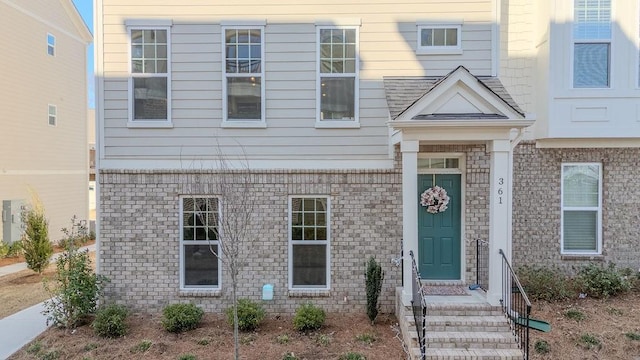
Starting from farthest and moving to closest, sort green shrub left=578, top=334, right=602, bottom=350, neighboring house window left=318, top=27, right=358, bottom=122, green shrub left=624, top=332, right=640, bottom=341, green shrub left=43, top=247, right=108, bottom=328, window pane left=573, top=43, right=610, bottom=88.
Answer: window pane left=573, top=43, right=610, bottom=88 → neighboring house window left=318, top=27, right=358, bottom=122 → green shrub left=43, top=247, right=108, bottom=328 → green shrub left=624, top=332, right=640, bottom=341 → green shrub left=578, top=334, right=602, bottom=350

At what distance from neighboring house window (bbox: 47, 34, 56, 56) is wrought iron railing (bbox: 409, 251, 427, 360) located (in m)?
16.4

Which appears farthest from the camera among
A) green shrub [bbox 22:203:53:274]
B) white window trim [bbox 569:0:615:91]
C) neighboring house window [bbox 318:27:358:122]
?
green shrub [bbox 22:203:53:274]

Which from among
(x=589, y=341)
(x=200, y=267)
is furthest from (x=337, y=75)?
(x=589, y=341)

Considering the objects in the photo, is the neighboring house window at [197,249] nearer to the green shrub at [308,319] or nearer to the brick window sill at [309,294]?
the brick window sill at [309,294]

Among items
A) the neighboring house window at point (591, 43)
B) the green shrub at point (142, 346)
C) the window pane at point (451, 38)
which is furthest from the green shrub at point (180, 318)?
the neighboring house window at point (591, 43)

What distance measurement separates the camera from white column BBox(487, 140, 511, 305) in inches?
249

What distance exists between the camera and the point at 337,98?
7598 millimetres

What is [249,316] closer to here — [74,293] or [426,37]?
[74,293]

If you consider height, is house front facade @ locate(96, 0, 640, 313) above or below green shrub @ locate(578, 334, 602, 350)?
above

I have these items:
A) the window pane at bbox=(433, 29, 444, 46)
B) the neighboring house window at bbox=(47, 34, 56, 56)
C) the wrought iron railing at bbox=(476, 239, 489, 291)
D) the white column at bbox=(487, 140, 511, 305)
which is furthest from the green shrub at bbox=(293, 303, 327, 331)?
the neighboring house window at bbox=(47, 34, 56, 56)

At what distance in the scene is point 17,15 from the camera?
548 inches

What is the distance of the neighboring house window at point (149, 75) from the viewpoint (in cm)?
757

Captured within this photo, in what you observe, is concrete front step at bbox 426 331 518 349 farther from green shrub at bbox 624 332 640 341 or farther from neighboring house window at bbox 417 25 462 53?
neighboring house window at bbox 417 25 462 53

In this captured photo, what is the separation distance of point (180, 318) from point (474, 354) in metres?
4.70
